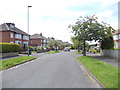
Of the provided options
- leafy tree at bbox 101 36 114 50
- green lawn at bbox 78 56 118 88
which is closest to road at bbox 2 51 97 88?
green lawn at bbox 78 56 118 88

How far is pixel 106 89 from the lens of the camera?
668 centimetres

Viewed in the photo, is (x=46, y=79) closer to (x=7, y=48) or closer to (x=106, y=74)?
(x=106, y=74)

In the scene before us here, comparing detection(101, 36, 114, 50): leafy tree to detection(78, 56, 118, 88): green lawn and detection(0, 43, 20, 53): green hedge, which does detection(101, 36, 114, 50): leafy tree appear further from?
detection(78, 56, 118, 88): green lawn

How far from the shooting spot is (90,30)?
27.4 metres

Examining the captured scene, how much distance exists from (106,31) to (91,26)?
2700 millimetres

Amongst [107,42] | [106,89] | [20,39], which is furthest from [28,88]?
[20,39]

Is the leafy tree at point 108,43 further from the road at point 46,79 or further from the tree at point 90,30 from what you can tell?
the road at point 46,79

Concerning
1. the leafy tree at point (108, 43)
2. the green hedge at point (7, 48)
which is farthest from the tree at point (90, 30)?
the green hedge at point (7, 48)

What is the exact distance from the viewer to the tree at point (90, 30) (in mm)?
27359

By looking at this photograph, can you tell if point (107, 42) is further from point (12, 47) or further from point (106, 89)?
point (106, 89)

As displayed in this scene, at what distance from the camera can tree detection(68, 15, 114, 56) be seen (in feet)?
89.8

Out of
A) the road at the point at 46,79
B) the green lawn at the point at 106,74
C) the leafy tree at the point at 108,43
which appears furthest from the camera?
the leafy tree at the point at 108,43

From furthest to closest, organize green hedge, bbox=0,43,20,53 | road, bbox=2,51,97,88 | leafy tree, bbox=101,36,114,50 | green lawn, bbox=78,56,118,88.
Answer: leafy tree, bbox=101,36,114,50 → green hedge, bbox=0,43,20,53 → road, bbox=2,51,97,88 → green lawn, bbox=78,56,118,88

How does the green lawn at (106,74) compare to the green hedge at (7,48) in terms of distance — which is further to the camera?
the green hedge at (7,48)
